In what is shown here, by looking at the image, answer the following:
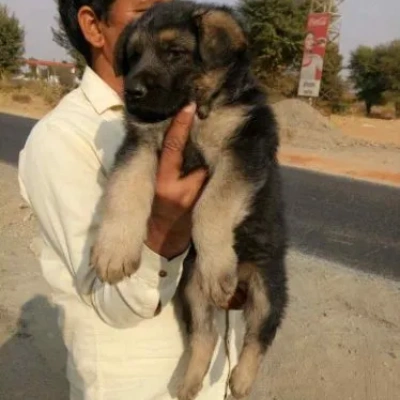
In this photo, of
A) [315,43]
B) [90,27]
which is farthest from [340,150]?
[90,27]

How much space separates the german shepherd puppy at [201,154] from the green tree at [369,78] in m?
37.6

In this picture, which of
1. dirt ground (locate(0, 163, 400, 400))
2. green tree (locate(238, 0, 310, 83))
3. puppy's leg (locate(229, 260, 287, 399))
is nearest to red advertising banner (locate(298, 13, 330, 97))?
green tree (locate(238, 0, 310, 83))

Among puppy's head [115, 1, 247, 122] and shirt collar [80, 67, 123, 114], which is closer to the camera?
puppy's head [115, 1, 247, 122]

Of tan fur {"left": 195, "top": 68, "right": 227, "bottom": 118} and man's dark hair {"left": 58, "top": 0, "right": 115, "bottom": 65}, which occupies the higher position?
man's dark hair {"left": 58, "top": 0, "right": 115, "bottom": 65}

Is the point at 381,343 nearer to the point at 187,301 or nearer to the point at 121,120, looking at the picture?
the point at 187,301

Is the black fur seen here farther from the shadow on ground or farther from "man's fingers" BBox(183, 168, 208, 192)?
the shadow on ground

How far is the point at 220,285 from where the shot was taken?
6.71 ft

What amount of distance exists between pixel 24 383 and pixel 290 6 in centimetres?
2977

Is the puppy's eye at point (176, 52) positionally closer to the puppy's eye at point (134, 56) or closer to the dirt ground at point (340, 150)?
the puppy's eye at point (134, 56)

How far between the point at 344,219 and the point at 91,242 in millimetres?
7413

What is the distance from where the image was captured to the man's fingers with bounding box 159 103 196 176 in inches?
77.7

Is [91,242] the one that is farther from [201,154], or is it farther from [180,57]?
[180,57]

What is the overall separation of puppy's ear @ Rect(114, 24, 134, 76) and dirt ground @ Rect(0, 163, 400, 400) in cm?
264

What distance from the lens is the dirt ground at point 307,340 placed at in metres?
4.34
